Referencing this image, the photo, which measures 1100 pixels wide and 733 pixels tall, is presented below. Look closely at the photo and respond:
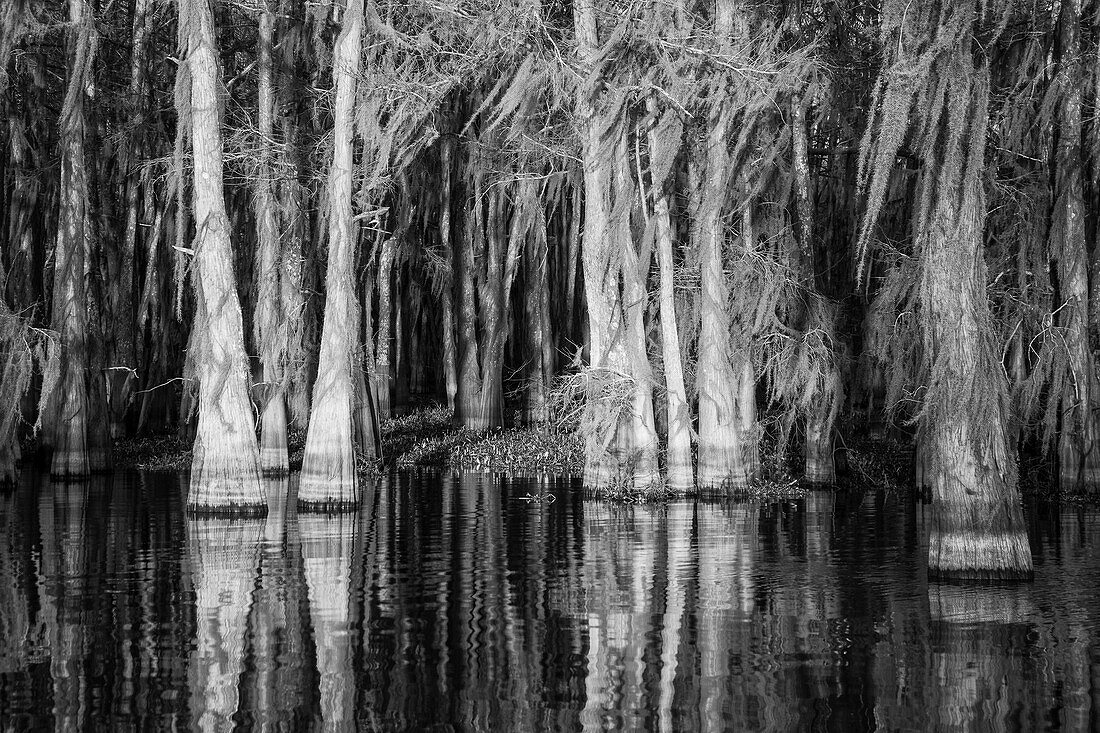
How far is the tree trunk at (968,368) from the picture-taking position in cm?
1237

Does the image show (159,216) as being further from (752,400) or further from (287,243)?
(752,400)

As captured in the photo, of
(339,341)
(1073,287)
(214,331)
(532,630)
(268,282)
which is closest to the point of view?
(532,630)

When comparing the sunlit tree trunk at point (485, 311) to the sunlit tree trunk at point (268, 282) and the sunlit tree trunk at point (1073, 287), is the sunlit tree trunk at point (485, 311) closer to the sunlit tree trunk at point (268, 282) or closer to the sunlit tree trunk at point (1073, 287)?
the sunlit tree trunk at point (268, 282)

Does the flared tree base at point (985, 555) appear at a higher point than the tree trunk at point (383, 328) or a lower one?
lower

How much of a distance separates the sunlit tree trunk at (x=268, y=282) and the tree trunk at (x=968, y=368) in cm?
1800

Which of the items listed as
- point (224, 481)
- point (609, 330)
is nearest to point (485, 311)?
point (609, 330)

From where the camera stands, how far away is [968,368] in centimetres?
1241

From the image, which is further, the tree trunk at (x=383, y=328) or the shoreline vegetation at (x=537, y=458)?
the tree trunk at (x=383, y=328)

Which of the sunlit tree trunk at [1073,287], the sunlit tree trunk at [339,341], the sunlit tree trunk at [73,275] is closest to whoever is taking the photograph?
the sunlit tree trunk at [339,341]

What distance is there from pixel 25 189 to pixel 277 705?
3067 centimetres

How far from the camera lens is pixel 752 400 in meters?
24.8

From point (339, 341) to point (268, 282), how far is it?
6.15 meters

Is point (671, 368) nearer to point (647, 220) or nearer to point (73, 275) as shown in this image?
point (647, 220)

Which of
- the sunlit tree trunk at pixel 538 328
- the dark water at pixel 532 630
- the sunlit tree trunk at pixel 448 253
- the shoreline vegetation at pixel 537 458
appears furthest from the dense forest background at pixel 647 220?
the dark water at pixel 532 630
